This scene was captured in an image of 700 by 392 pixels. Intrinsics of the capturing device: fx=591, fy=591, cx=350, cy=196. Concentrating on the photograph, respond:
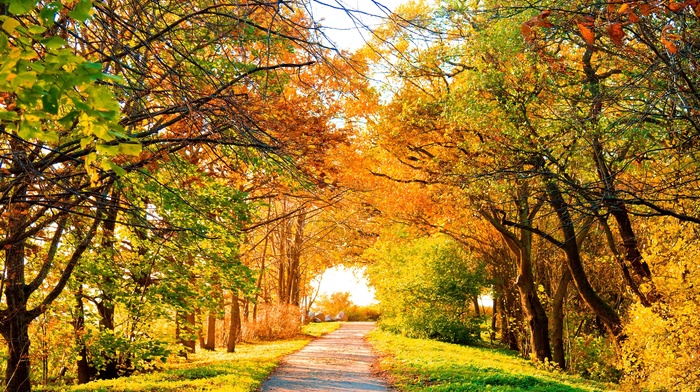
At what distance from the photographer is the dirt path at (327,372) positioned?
1188 cm

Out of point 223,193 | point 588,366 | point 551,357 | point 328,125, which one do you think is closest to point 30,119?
point 223,193

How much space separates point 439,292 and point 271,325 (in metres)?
7.86

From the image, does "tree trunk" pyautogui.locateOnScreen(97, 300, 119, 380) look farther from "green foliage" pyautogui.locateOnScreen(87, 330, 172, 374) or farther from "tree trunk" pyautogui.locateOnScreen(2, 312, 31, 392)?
"tree trunk" pyautogui.locateOnScreen(2, 312, 31, 392)

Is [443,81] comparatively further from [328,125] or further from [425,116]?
[328,125]

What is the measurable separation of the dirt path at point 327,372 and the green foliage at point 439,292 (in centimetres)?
389

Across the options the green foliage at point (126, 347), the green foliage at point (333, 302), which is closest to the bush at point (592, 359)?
the green foliage at point (126, 347)

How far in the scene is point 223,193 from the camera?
11.0m

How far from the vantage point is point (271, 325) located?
26797 millimetres

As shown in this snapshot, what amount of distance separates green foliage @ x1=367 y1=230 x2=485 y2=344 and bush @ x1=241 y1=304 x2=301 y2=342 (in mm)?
5156

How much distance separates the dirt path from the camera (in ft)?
39.0

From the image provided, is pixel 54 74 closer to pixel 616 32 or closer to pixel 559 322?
pixel 616 32

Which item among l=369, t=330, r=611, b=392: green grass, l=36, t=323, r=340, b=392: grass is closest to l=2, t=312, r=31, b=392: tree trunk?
l=36, t=323, r=340, b=392: grass

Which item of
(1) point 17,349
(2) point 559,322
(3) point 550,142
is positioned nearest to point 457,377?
(3) point 550,142

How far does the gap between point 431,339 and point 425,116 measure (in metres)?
11.4
